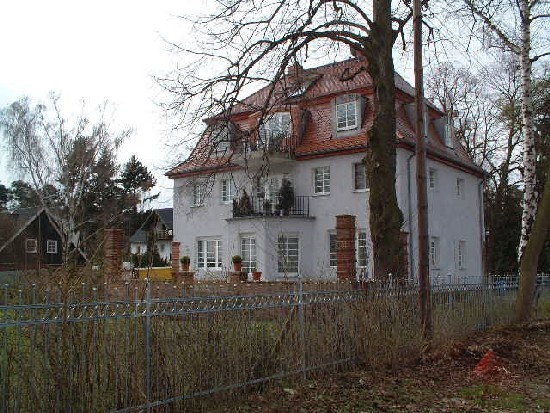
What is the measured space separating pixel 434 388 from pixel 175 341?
383cm

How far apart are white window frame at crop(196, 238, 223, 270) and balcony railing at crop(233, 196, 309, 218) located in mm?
2766

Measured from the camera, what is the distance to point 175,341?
6.57m

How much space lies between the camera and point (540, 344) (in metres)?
12.2

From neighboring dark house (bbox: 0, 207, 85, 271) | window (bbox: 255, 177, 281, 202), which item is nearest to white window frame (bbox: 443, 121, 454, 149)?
window (bbox: 255, 177, 281, 202)

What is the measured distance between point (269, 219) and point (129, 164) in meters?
26.7

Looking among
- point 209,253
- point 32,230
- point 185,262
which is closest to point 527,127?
point 185,262

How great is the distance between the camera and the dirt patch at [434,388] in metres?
7.25

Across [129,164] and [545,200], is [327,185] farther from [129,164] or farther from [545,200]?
[129,164]

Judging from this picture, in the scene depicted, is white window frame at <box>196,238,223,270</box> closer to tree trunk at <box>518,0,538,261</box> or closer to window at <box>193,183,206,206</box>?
tree trunk at <box>518,0,538,261</box>

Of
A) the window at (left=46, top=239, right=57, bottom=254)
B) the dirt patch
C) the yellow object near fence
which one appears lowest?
the dirt patch

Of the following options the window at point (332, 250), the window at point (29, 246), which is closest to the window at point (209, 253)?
the window at point (332, 250)

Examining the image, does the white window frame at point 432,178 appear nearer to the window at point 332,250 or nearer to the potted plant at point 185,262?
the window at point 332,250

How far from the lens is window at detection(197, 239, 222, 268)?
30825mm

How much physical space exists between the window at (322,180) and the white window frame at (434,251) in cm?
528
